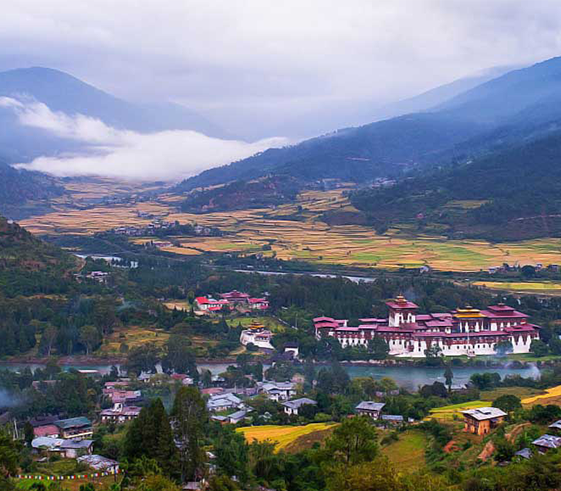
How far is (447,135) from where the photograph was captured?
15338cm

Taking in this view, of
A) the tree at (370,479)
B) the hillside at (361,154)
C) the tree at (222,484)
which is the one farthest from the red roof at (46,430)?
the hillside at (361,154)

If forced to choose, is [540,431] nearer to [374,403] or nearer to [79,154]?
[374,403]

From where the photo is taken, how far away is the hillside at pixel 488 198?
6644 centimetres

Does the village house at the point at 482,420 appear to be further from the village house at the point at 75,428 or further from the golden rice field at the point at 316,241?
the golden rice field at the point at 316,241

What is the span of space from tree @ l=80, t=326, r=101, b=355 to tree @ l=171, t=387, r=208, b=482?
1688 cm

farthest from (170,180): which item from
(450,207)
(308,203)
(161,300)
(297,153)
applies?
(161,300)

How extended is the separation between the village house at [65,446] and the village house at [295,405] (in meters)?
6.07

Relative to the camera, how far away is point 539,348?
3247 centimetres

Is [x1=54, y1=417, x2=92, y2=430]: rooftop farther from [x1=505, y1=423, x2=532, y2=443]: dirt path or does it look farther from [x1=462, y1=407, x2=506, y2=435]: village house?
[x1=505, y1=423, x2=532, y2=443]: dirt path

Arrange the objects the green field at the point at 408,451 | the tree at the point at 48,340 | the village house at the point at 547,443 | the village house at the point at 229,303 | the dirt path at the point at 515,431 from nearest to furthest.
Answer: the village house at the point at 547,443 → the dirt path at the point at 515,431 → the green field at the point at 408,451 → the tree at the point at 48,340 → the village house at the point at 229,303

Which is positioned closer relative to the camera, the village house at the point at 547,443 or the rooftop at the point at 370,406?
the village house at the point at 547,443

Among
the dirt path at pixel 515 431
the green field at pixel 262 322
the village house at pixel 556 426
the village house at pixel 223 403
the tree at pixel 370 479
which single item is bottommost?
the village house at pixel 223 403

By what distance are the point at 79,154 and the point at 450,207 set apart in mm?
140220

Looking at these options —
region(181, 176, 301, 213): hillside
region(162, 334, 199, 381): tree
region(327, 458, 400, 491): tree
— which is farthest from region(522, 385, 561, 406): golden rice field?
region(181, 176, 301, 213): hillside
